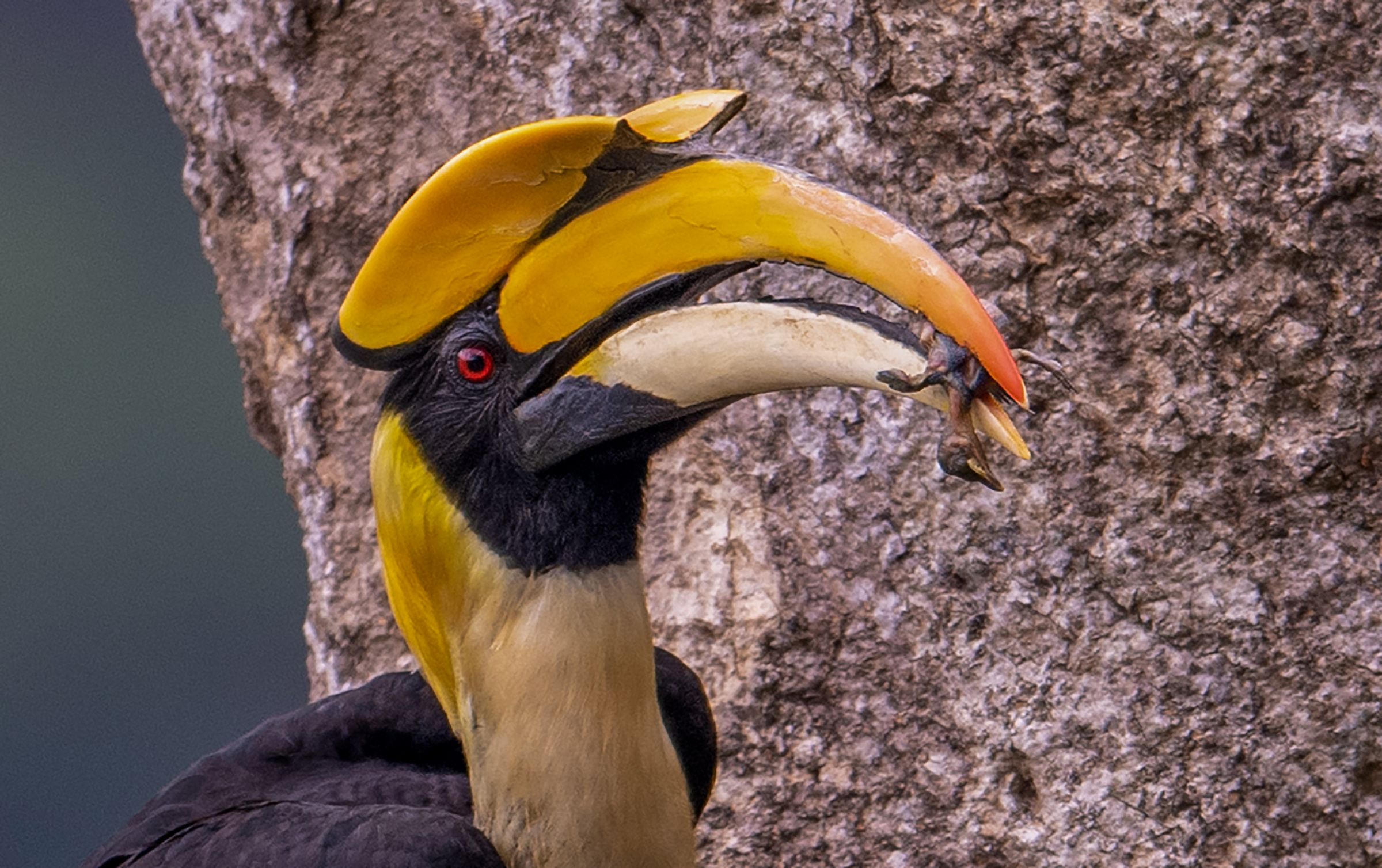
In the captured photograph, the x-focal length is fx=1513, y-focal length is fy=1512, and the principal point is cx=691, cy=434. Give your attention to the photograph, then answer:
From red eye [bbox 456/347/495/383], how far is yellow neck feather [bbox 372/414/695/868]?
0.08 m

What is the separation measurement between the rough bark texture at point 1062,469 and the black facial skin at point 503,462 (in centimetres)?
55

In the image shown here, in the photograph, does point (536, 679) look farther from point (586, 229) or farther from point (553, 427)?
point (586, 229)

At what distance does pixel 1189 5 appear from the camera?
1.53 metres

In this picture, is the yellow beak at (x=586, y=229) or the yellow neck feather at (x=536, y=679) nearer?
the yellow beak at (x=586, y=229)

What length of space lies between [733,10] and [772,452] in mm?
509

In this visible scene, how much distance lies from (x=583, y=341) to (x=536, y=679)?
0.91 ft

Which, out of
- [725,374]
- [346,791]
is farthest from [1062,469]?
[346,791]

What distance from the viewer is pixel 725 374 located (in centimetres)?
106

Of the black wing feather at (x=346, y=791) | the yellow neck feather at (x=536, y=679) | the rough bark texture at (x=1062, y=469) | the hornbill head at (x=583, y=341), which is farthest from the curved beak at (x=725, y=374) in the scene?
the rough bark texture at (x=1062, y=469)

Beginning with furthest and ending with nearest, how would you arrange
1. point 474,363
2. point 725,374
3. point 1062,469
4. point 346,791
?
point 1062,469
point 346,791
point 474,363
point 725,374

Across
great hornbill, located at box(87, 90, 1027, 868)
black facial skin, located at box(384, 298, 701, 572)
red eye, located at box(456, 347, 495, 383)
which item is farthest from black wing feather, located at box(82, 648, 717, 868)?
red eye, located at box(456, 347, 495, 383)

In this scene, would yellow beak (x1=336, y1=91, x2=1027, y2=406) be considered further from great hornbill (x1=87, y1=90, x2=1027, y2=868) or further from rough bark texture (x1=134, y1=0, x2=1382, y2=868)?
rough bark texture (x1=134, y1=0, x2=1382, y2=868)

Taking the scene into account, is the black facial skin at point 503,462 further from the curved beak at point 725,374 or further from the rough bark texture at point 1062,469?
the rough bark texture at point 1062,469

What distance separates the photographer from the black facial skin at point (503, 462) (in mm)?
1185
